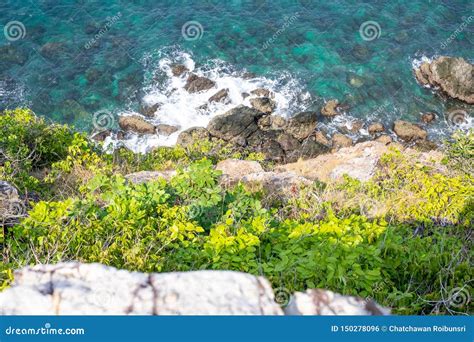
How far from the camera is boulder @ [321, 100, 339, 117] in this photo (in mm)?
23922

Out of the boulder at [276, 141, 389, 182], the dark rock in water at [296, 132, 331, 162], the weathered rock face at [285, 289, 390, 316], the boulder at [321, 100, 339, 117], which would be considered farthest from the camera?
the boulder at [321, 100, 339, 117]

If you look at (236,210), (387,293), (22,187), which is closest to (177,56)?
(22,187)

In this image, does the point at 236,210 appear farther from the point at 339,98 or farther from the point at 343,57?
the point at 343,57

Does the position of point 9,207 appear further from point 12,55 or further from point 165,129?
point 12,55

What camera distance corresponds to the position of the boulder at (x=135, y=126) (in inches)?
900

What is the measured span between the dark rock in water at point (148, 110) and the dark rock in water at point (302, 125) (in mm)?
6404

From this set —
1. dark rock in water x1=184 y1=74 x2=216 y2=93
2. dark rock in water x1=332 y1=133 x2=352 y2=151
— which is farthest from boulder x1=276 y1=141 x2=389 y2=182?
dark rock in water x1=184 y1=74 x2=216 y2=93

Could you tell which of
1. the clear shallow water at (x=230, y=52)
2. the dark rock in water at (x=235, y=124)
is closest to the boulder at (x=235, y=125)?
the dark rock in water at (x=235, y=124)

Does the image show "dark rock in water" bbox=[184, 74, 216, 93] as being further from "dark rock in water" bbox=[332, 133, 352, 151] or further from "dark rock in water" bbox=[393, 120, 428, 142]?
"dark rock in water" bbox=[393, 120, 428, 142]

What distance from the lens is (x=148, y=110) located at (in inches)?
933

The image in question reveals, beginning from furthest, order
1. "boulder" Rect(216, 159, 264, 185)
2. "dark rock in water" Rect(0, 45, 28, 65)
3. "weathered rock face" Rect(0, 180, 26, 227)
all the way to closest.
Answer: "dark rock in water" Rect(0, 45, 28, 65)
"boulder" Rect(216, 159, 264, 185)
"weathered rock face" Rect(0, 180, 26, 227)

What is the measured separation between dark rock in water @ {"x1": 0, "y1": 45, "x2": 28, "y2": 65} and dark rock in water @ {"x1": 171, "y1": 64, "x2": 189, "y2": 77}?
759cm

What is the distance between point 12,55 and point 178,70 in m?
8.65

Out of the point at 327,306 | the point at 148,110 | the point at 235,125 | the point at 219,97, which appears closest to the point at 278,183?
the point at 327,306
